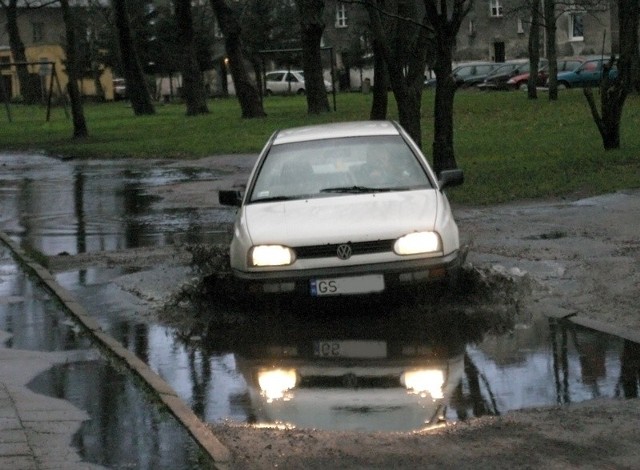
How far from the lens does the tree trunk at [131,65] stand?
5369 cm

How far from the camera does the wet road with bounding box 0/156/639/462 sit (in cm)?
750

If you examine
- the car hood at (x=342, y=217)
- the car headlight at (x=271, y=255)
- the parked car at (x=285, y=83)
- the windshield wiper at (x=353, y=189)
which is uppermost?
the windshield wiper at (x=353, y=189)

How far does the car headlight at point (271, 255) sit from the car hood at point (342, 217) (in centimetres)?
5

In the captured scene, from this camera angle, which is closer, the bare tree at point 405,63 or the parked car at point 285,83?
the bare tree at point 405,63

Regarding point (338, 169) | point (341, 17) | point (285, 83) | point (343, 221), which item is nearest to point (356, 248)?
point (343, 221)

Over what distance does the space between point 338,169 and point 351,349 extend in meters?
2.39

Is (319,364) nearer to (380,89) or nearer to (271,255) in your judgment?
(271,255)

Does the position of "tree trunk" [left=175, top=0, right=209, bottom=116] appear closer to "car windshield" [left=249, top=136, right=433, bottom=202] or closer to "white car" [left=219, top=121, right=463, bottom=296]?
"car windshield" [left=249, top=136, right=433, bottom=202]

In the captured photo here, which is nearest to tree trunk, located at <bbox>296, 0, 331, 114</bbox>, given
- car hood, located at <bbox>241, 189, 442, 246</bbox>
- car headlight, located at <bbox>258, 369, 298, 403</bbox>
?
car hood, located at <bbox>241, 189, 442, 246</bbox>

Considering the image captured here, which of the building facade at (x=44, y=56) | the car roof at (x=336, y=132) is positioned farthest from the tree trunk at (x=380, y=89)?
the building facade at (x=44, y=56)

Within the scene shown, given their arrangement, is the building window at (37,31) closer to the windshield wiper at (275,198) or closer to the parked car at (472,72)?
the parked car at (472,72)

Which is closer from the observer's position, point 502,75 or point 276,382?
point 276,382

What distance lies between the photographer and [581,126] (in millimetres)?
32438

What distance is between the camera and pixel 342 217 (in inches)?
401
